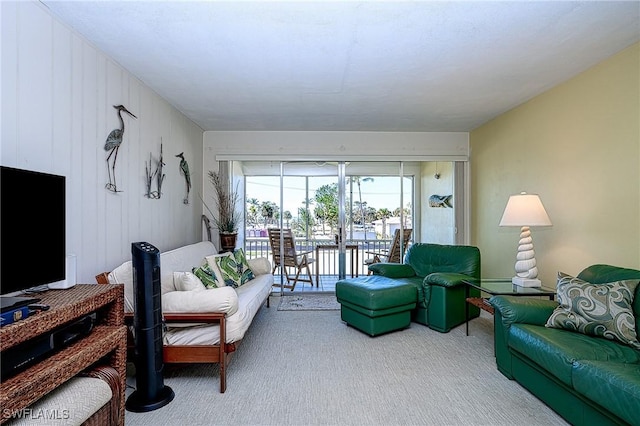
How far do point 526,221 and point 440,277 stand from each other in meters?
0.99

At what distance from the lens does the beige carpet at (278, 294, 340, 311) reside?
4508 millimetres

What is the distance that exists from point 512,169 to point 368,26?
2911 millimetres

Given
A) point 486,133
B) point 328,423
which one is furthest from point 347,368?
point 486,133

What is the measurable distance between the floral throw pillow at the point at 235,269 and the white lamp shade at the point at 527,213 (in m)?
2.84

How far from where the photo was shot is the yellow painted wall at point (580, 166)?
259 cm

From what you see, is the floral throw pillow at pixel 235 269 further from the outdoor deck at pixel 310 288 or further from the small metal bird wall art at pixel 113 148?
the outdoor deck at pixel 310 288

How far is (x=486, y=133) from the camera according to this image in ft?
15.7

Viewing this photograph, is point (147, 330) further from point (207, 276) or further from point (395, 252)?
point (395, 252)

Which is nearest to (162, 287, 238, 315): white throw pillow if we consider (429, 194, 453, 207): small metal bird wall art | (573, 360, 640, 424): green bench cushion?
(573, 360, 640, 424): green bench cushion

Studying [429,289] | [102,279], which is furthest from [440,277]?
[102,279]

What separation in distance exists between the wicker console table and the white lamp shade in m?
3.33

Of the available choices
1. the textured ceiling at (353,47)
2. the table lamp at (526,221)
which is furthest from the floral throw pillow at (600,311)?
the textured ceiling at (353,47)

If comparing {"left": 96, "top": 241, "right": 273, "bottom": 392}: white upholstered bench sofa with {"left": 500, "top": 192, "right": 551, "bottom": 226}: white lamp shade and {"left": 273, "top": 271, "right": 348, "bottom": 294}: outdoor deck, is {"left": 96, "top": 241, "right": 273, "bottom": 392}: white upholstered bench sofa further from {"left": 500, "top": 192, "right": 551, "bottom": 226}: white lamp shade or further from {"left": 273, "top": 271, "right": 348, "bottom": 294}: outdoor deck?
{"left": 273, "top": 271, "right": 348, "bottom": 294}: outdoor deck

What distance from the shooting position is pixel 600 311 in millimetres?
2143
